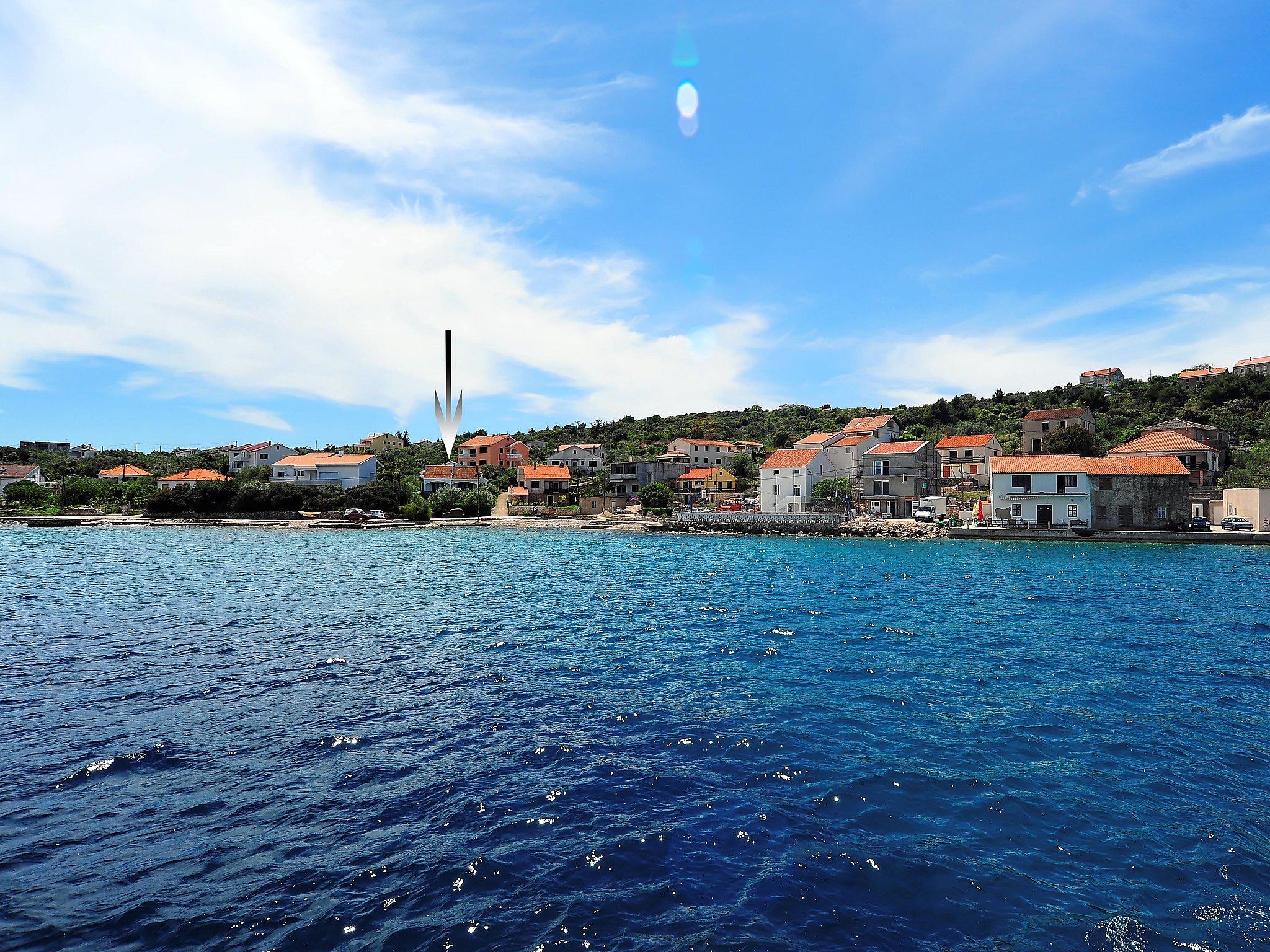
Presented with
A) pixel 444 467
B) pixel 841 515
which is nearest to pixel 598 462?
pixel 444 467

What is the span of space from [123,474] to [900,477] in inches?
4593

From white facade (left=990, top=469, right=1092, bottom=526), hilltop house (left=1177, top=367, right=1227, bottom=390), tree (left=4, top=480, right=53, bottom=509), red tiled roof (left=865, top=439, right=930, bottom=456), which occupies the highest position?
hilltop house (left=1177, top=367, right=1227, bottom=390)

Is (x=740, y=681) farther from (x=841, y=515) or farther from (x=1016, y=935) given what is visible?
(x=841, y=515)

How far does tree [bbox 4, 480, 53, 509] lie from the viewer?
281 feet

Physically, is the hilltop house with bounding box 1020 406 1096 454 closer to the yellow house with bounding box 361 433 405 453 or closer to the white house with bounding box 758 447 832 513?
the white house with bounding box 758 447 832 513

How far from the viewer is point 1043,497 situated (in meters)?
58.4

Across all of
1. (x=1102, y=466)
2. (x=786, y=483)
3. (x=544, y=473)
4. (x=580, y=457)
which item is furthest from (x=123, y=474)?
(x=1102, y=466)

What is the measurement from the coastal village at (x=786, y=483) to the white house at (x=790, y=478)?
164 millimetres

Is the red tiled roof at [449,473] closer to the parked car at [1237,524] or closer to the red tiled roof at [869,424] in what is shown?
the red tiled roof at [869,424]

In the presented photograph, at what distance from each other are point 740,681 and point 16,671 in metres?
17.7

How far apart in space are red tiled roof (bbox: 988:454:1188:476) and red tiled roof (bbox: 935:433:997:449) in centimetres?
2551

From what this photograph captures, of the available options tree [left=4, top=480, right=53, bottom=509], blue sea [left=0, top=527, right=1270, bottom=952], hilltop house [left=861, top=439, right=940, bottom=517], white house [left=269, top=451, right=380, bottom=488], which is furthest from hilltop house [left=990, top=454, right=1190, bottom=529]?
tree [left=4, top=480, right=53, bottom=509]

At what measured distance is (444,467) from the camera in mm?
103000

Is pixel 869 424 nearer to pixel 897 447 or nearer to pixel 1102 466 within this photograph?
pixel 897 447
